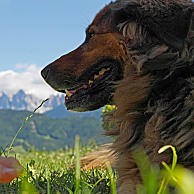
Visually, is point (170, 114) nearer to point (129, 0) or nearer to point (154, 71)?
point (154, 71)

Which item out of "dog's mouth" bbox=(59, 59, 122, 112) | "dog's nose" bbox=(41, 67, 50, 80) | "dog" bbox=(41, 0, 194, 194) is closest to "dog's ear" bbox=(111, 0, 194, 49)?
"dog" bbox=(41, 0, 194, 194)

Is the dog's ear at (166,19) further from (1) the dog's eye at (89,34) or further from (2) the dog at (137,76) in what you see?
(1) the dog's eye at (89,34)

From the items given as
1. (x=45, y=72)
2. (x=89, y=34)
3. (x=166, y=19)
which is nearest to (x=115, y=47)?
(x=89, y=34)

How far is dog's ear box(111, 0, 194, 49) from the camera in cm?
200

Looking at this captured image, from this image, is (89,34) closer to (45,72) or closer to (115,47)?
(115,47)

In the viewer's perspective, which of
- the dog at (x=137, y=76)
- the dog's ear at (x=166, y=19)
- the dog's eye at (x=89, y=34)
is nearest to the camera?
the dog at (x=137, y=76)

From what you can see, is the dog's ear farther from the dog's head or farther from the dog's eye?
the dog's eye

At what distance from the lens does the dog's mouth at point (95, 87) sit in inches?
98.7

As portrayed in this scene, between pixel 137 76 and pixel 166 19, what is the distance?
464 mm

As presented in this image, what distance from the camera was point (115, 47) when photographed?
2.47 meters

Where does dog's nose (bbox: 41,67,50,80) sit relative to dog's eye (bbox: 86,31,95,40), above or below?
below

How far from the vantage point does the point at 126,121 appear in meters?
2.27

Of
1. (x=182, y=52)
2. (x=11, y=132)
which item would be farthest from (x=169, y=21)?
(x=11, y=132)

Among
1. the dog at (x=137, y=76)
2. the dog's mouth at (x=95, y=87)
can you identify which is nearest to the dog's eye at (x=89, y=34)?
the dog at (x=137, y=76)
